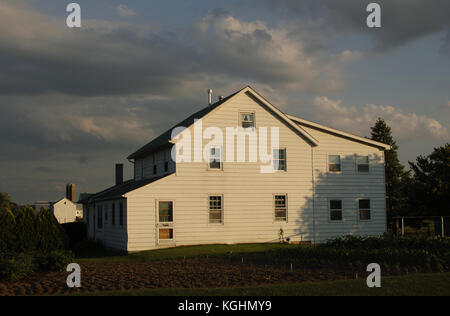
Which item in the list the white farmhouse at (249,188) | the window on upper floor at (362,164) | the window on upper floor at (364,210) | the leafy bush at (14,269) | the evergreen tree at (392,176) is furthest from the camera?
the evergreen tree at (392,176)

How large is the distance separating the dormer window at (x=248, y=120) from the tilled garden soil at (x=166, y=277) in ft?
38.6

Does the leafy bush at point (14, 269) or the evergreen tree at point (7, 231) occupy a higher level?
the evergreen tree at point (7, 231)

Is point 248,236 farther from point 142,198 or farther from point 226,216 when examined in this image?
point 142,198

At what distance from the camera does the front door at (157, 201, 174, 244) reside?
26.6m

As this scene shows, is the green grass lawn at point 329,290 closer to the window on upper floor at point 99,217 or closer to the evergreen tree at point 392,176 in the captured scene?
the window on upper floor at point 99,217

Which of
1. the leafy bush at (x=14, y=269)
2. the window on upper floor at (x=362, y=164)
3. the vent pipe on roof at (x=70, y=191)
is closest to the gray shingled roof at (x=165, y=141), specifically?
the window on upper floor at (x=362, y=164)

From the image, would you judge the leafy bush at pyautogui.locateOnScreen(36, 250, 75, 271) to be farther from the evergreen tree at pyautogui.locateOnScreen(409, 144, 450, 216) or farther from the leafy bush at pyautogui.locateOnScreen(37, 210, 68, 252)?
the evergreen tree at pyautogui.locateOnScreen(409, 144, 450, 216)

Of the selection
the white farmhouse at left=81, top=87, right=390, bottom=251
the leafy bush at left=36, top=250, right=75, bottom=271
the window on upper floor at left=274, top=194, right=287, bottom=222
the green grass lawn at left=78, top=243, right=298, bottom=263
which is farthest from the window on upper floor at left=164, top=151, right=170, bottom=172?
the leafy bush at left=36, top=250, right=75, bottom=271

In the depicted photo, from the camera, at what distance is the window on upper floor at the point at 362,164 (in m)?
32.4

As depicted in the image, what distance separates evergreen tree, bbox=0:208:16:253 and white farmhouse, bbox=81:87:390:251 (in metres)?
5.47

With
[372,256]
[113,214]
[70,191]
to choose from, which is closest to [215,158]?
[113,214]

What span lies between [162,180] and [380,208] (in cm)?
1472

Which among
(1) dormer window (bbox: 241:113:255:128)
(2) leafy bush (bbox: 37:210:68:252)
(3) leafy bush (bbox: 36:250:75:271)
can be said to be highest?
(1) dormer window (bbox: 241:113:255:128)
